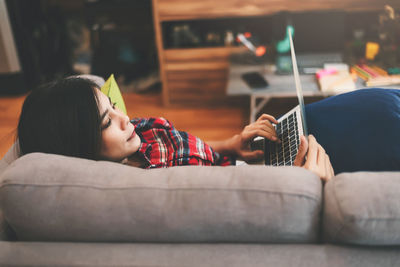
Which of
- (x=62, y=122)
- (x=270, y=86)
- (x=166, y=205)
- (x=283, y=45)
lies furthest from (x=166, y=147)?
(x=283, y=45)

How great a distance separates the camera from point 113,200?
0.66 meters

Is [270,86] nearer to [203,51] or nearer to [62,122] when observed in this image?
[203,51]

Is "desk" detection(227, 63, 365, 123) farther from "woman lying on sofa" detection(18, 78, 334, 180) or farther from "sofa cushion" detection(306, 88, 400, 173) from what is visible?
"woman lying on sofa" detection(18, 78, 334, 180)

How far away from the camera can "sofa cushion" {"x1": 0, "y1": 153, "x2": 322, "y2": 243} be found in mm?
639

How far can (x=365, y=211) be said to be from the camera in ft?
1.94

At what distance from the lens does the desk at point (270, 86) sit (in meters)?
1.86

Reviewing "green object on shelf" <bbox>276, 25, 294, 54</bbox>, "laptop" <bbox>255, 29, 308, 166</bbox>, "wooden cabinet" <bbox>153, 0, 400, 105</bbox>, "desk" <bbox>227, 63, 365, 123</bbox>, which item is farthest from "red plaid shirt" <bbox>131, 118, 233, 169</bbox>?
"wooden cabinet" <bbox>153, 0, 400, 105</bbox>

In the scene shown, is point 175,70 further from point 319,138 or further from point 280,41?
point 319,138

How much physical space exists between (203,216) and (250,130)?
0.55 meters

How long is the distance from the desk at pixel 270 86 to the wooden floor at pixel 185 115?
45 centimetres

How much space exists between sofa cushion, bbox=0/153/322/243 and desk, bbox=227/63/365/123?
1.25 meters

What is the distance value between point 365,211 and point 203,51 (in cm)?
222

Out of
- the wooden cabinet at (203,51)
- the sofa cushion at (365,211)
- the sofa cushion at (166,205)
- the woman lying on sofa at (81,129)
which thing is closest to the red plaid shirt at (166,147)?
the woman lying on sofa at (81,129)

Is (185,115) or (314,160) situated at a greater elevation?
(314,160)
